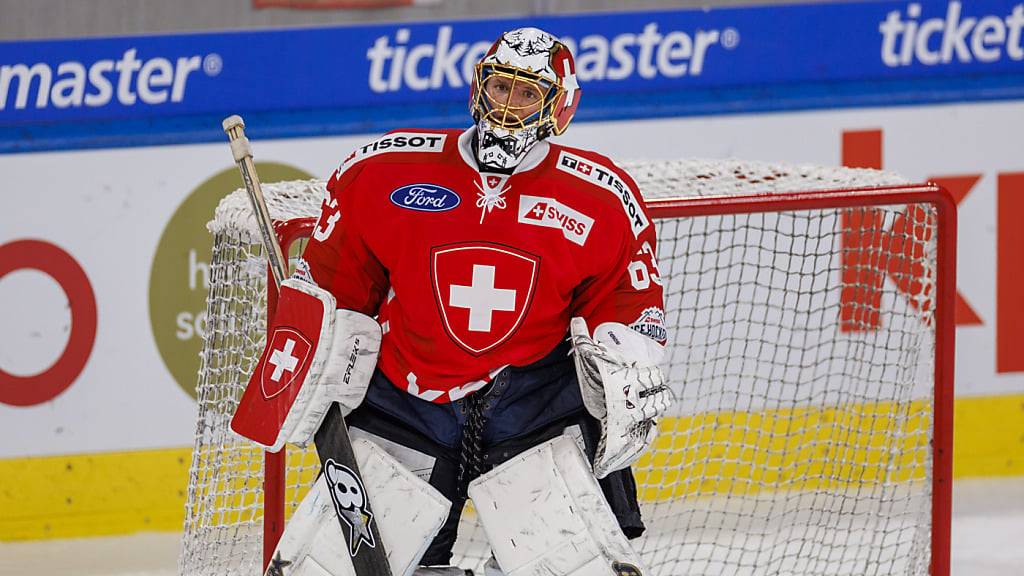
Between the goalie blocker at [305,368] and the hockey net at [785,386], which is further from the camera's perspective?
the hockey net at [785,386]

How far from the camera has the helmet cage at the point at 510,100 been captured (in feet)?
7.29

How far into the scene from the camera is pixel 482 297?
2234 millimetres

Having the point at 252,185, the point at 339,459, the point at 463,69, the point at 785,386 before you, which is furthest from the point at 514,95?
the point at 785,386

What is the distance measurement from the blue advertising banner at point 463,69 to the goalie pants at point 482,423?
1.76 metres

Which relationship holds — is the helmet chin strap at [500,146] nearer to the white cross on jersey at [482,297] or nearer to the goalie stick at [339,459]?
the white cross on jersey at [482,297]

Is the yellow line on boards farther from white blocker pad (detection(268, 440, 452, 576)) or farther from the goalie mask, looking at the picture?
the goalie mask

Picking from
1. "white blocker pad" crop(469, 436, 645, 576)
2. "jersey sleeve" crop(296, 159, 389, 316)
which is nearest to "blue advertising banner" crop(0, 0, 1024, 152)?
"jersey sleeve" crop(296, 159, 389, 316)

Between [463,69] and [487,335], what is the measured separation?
1894mm

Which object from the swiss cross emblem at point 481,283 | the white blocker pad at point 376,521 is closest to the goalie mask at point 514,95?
the swiss cross emblem at point 481,283

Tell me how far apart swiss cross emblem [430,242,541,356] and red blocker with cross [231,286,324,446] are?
0.19 m

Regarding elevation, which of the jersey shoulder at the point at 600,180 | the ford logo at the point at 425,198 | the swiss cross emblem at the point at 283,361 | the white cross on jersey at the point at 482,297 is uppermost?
the jersey shoulder at the point at 600,180

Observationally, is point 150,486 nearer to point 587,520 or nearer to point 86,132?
point 86,132

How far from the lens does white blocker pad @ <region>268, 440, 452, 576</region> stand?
2246 millimetres

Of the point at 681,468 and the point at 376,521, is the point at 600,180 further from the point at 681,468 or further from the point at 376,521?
the point at 681,468
